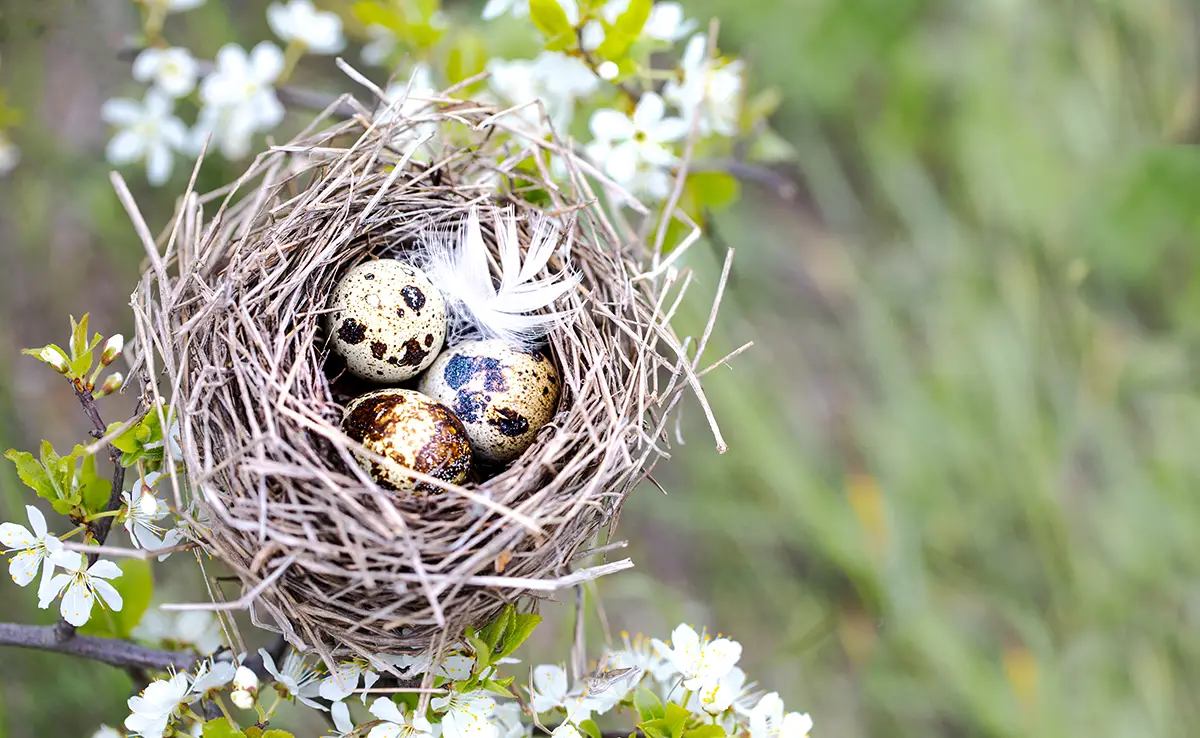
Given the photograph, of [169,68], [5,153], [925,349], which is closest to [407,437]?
[169,68]

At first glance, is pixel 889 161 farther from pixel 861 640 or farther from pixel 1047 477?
pixel 861 640

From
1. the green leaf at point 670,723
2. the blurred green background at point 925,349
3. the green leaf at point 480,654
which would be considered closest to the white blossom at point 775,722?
the green leaf at point 670,723

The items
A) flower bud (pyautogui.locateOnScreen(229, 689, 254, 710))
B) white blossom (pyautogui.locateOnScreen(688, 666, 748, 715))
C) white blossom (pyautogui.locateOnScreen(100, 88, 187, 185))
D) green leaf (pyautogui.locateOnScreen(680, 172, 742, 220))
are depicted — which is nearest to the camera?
flower bud (pyautogui.locateOnScreen(229, 689, 254, 710))

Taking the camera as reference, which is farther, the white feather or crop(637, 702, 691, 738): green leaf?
the white feather

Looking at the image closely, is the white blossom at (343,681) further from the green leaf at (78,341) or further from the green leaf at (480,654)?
the green leaf at (78,341)

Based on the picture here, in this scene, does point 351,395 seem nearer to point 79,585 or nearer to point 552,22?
point 79,585

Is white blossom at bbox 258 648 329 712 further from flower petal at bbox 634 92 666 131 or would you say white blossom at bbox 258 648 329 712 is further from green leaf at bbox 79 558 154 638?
flower petal at bbox 634 92 666 131

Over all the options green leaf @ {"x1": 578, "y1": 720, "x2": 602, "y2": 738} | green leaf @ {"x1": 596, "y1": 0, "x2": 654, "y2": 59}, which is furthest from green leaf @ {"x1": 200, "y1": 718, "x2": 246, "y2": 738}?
green leaf @ {"x1": 596, "y1": 0, "x2": 654, "y2": 59}
